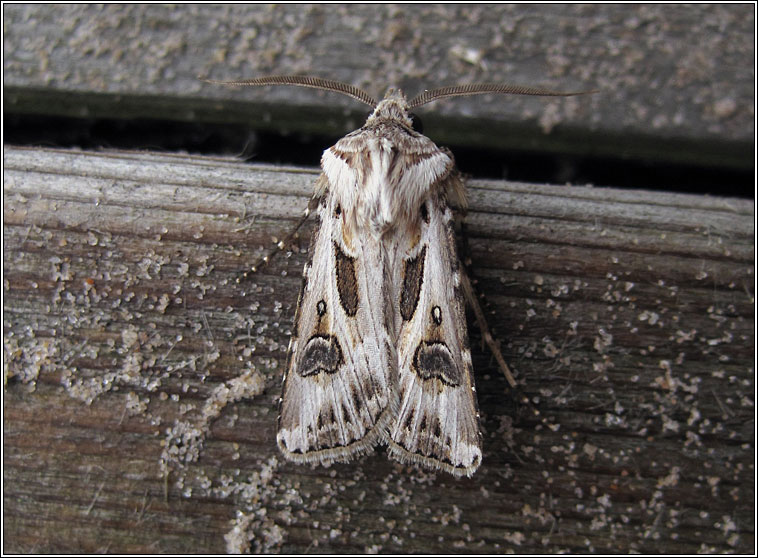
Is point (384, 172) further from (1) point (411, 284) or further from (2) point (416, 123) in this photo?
(1) point (411, 284)

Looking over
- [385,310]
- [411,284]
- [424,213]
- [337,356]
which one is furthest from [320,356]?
[424,213]

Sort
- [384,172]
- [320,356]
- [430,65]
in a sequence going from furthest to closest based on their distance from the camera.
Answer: [430,65] < [384,172] < [320,356]

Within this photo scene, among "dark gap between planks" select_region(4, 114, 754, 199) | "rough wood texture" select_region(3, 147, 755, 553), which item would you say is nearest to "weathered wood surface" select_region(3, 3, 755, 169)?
"dark gap between planks" select_region(4, 114, 754, 199)

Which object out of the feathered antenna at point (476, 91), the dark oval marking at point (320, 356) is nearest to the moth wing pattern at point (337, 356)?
the dark oval marking at point (320, 356)

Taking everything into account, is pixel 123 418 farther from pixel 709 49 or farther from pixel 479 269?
pixel 709 49

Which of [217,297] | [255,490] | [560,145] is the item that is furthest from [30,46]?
[560,145]

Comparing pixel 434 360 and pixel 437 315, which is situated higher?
pixel 437 315

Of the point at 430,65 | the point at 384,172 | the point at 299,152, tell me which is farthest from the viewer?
the point at 299,152

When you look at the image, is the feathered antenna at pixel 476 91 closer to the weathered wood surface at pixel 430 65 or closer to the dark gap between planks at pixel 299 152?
the weathered wood surface at pixel 430 65

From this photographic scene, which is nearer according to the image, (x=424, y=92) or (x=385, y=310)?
(x=385, y=310)
